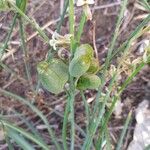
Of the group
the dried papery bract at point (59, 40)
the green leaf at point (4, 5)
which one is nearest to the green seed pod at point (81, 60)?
the dried papery bract at point (59, 40)

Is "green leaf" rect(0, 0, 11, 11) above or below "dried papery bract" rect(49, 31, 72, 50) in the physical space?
above

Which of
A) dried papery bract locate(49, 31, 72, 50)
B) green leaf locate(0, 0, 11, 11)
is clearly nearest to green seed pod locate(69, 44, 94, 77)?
dried papery bract locate(49, 31, 72, 50)

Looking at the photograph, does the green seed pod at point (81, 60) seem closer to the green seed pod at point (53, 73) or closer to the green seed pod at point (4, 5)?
the green seed pod at point (53, 73)

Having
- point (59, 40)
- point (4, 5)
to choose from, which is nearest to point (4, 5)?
point (4, 5)

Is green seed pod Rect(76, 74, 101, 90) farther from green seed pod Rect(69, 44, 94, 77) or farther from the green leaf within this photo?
the green leaf

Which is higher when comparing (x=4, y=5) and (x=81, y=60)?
(x=4, y=5)

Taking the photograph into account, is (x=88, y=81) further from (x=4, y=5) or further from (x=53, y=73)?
(x=4, y=5)

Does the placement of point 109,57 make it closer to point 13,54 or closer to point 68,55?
point 68,55
